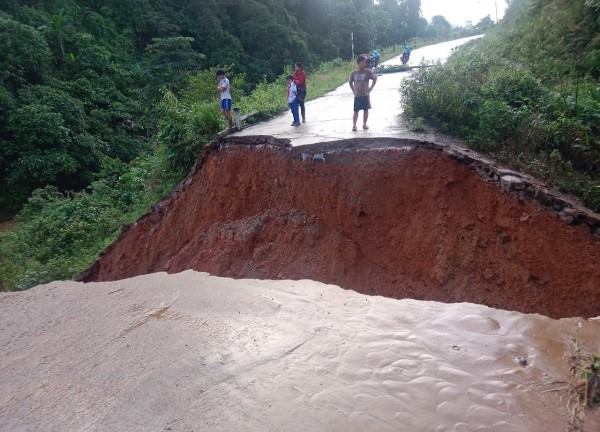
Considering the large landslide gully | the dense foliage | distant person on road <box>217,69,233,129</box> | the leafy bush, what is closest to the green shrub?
the large landslide gully

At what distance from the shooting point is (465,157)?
6703 millimetres

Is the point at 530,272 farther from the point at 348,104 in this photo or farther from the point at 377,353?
the point at 348,104

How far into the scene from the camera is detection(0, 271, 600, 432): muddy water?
3.70 meters

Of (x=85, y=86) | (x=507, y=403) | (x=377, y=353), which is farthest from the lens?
(x=85, y=86)

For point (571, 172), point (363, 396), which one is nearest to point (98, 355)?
point (363, 396)

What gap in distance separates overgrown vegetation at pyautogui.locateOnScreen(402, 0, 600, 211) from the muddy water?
2.50m

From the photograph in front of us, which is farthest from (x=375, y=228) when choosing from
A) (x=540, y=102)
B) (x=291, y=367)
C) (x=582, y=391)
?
(x=582, y=391)

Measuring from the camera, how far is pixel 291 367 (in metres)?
4.29

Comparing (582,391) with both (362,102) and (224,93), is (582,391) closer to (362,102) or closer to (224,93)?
(362,102)

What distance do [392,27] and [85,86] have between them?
133 ft

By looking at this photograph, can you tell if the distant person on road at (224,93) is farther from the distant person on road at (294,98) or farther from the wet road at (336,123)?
the distant person on road at (294,98)

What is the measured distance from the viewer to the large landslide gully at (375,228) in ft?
18.9

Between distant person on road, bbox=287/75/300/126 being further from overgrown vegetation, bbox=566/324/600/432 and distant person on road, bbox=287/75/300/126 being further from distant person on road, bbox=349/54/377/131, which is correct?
overgrown vegetation, bbox=566/324/600/432

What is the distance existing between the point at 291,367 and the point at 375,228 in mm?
3654
